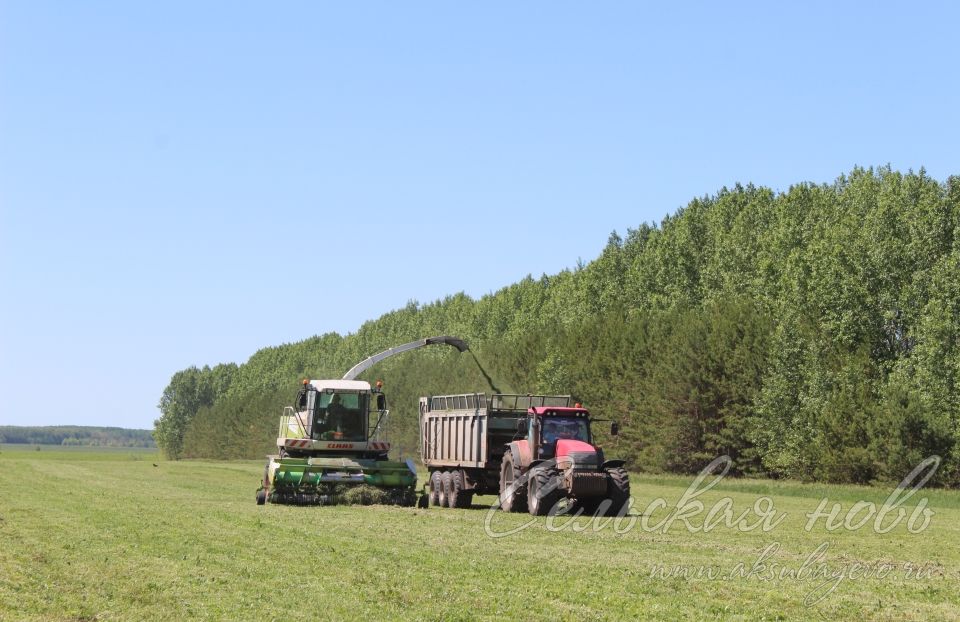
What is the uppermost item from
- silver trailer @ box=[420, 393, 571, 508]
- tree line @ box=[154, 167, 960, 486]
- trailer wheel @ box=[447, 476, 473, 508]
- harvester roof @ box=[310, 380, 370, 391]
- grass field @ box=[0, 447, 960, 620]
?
tree line @ box=[154, 167, 960, 486]

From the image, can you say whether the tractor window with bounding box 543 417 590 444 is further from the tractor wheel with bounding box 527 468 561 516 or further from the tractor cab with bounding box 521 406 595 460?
the tractor wheel with bounding box 527 468 561 516

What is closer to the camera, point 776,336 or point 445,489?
point 445,489

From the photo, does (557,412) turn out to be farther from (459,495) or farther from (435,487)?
(435,487)

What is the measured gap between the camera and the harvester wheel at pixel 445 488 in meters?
34.9

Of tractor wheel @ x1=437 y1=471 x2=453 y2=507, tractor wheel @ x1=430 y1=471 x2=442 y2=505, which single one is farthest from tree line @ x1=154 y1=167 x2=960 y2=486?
tractor wheel @ x1=437 y1=471 x2=453 y2=507

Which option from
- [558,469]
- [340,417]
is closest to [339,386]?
[340,417]

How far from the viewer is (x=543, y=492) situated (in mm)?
28234

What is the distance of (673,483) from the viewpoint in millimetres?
57062

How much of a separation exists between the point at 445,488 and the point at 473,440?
235 cm

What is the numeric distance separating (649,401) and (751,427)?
29.3ft

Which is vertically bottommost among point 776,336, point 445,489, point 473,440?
point 445,489

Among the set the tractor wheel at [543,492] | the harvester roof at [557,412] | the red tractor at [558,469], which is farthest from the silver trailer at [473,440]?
the tractor wheel at [543,492]

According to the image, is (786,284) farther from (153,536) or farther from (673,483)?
(153,536)

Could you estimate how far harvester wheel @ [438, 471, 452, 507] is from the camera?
3491 cm
